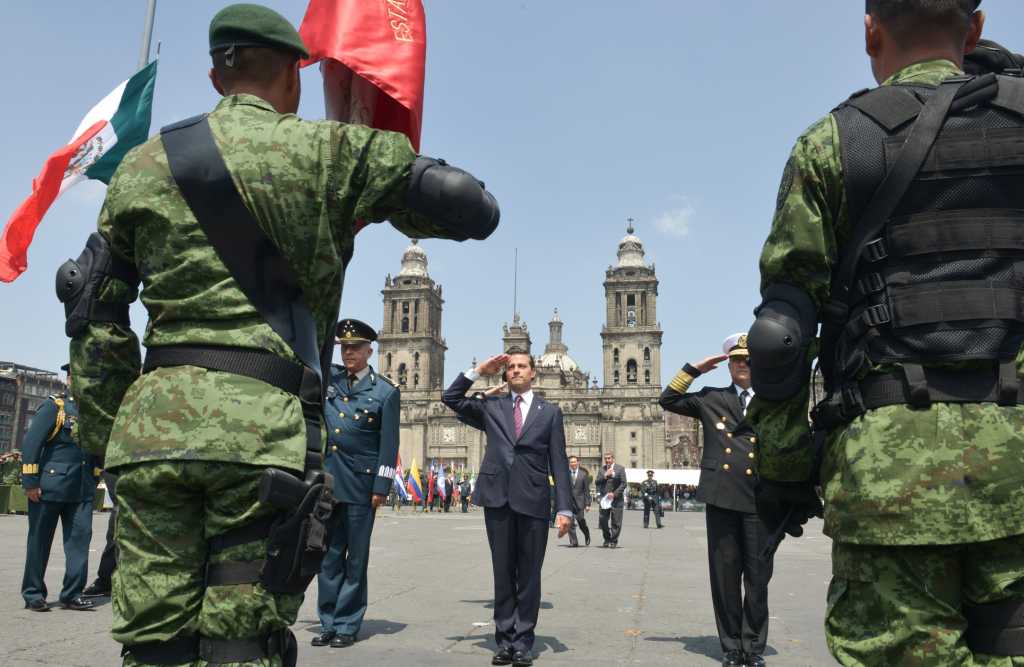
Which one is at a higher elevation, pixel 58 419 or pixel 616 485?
pixel 58 419

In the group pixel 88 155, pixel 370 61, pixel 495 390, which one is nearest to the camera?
pixel 370 61

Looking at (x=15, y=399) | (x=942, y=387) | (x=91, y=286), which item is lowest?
(x=942, y=387)

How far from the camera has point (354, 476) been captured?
6.34 metres

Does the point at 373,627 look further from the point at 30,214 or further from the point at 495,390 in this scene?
the point at 30,214

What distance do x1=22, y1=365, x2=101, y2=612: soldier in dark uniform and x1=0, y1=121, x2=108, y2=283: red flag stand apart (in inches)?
49.9

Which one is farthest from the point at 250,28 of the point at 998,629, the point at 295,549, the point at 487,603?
the point at 487,603

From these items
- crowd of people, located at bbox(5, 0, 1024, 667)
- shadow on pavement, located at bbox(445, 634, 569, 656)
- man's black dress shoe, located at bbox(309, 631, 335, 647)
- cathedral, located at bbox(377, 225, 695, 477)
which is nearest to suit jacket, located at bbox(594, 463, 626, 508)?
shadow on pavement, located at bbox(445, 634, 569, 656)

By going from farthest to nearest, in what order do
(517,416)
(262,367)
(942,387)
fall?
(517,416) < (262,367) < (942,387)

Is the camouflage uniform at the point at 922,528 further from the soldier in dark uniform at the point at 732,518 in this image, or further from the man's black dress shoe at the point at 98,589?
the man's black dress shoe at the point at 98,589

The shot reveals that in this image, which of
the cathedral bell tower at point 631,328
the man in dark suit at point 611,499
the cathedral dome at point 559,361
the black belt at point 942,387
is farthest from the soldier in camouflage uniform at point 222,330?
the cathedral dome at point 559,361

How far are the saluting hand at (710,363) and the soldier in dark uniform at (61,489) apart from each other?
501 centimetres

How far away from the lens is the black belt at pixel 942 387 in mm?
2092

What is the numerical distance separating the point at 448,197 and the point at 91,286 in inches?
46.1

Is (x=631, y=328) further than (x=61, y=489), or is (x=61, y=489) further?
(x=631, y=328)
